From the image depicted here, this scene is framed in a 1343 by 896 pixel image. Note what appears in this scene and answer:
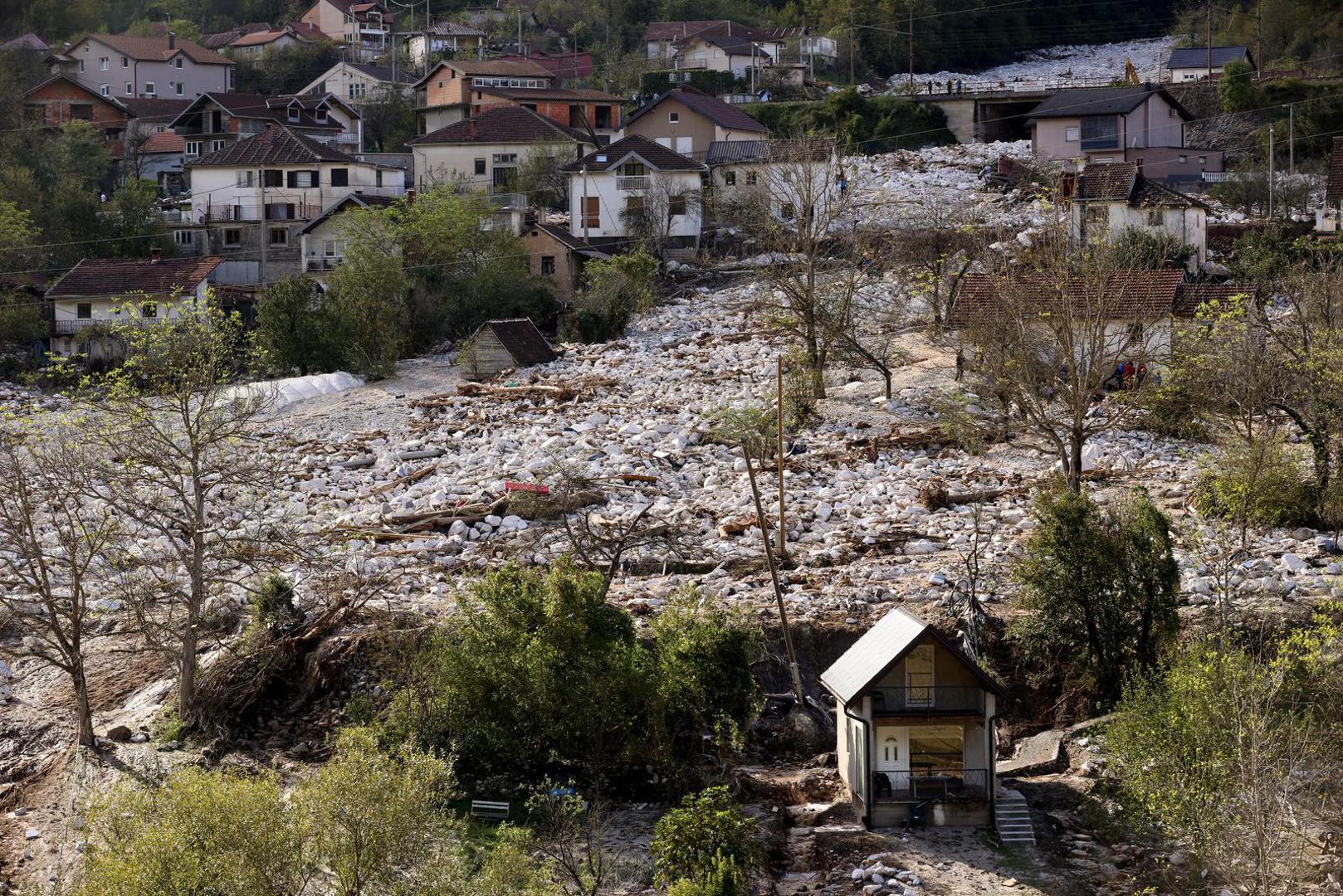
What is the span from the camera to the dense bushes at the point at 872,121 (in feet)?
185

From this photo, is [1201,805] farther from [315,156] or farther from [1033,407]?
[315,156]

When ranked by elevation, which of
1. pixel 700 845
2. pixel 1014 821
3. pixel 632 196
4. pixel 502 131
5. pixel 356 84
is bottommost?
pixel 1014 821

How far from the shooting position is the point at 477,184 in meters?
50.8

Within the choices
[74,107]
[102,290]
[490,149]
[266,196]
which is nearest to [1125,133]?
[490,149]

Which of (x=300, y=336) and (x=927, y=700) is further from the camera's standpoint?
(x=300, y=336)

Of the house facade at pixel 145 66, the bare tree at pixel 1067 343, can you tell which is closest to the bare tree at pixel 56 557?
the bare tree at pixel 1067 343

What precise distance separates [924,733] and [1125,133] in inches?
1446

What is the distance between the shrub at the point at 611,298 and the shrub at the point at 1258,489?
18.1 meters

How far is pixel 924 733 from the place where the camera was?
1608cm

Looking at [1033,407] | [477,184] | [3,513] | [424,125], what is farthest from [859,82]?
[3,513]

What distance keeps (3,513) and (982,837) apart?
11.4 metres

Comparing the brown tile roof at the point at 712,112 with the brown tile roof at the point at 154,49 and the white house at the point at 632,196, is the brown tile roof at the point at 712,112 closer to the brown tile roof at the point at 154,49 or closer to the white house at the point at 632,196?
the white house at the point at 632,196

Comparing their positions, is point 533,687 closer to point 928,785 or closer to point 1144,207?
point 928,785

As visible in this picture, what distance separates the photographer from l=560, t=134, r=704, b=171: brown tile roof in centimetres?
4653
